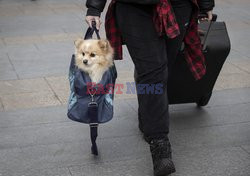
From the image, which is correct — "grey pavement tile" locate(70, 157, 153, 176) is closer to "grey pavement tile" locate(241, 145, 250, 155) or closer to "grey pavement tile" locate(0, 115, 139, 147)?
"grey pavement tile" locate(0, 115, 139, 147)

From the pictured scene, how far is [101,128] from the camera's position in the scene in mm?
4918

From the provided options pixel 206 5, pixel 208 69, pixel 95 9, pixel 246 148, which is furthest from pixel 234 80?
pixel 95 9

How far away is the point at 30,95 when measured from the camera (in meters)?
5.90

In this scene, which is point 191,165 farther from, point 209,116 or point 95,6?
point 95,6

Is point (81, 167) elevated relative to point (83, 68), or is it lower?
lower

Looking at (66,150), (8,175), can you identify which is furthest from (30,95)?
(8,175)

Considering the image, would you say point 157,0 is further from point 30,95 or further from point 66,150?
point 30,95

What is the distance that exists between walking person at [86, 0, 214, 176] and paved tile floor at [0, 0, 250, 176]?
0.28 meters

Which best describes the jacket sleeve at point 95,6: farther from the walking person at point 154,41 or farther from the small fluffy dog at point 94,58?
the small fluffy dog at point 94,58

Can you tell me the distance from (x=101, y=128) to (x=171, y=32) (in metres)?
1.44

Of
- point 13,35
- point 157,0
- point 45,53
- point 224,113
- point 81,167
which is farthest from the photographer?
point 13,35

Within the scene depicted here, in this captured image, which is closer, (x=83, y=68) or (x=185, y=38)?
(x=83, y=68)

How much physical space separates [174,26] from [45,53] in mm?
4186

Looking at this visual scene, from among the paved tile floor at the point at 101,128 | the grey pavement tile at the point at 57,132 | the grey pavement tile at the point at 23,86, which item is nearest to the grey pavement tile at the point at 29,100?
the paved tile floor at the point at 101,128
